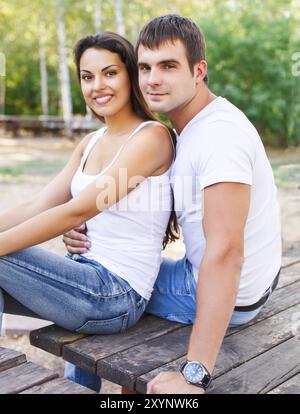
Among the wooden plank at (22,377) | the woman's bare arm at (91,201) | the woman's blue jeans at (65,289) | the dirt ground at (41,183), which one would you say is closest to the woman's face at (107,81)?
the woman's bare arm at (91,201)

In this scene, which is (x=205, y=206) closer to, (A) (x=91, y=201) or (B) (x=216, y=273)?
(B) (x=216, y=273)

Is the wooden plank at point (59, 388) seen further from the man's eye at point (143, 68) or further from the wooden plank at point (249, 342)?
the man's eye at point (143, 68)

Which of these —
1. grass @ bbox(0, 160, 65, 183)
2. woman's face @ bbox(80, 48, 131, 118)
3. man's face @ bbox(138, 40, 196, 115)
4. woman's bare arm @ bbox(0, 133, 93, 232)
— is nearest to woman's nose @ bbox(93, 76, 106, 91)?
woman's face @ bbox(80, 48, 131, 118)

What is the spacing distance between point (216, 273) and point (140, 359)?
1.42 ft

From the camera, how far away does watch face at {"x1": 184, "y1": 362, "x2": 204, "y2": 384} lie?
1686 millimetres

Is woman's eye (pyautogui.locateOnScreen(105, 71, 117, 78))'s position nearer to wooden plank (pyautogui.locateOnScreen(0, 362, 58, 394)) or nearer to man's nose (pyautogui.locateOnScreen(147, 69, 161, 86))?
man's nose (pyautogui.locateOnScreen(147, 69, 161, 86))

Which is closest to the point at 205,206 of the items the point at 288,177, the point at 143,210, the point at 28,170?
the point at 143,210

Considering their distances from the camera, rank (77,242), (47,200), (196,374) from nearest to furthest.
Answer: (196,374) < (77,242) < (47,200)

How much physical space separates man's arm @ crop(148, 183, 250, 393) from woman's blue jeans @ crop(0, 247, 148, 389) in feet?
1.34

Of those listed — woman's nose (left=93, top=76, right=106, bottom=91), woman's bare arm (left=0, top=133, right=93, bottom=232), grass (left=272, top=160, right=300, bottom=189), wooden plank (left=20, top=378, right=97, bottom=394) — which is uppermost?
woman's nose (left=93, top=76, right=106, bottom=91)

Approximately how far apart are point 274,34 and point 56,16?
889 cm

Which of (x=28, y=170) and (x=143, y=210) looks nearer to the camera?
(x=143, y=210)

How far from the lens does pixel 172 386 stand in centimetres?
170

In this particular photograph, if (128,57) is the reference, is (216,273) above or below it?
below
